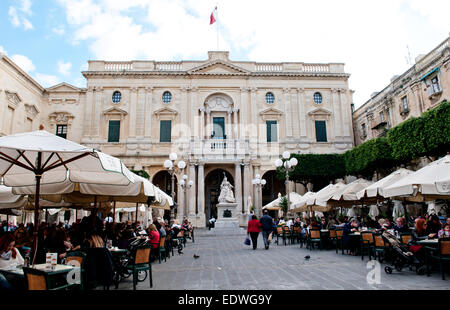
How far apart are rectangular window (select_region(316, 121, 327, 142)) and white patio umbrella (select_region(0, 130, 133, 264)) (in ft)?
95.5

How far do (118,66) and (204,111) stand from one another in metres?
10.1

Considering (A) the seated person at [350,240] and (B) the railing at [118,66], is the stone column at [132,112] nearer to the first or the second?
(B) the railing at [118,66]

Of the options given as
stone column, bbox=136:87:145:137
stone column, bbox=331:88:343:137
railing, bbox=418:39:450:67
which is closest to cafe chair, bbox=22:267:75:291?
railing, bbox=418:39:450:67

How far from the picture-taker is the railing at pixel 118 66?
3362cm

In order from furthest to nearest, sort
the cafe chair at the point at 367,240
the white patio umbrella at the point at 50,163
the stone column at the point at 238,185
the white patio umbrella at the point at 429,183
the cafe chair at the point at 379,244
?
the stone column at the point at 238,185 → the cafe chair at the point at 367,240 → the cafe chair at the point at 379,244 → the white patio umbrella at the point at 429,183 → the white patio umbrella at the point at 50,163

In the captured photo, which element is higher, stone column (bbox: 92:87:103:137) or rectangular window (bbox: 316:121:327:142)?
stone column (bbox: 92:87:103:137)

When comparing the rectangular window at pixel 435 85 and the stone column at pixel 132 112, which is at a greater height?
the stone column at pixel 132 112

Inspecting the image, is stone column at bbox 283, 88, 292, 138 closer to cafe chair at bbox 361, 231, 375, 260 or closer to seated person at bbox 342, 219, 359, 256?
seated person at bbox 342, 219, 359, 256

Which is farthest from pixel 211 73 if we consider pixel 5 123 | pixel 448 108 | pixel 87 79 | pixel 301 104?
pixel 448 108

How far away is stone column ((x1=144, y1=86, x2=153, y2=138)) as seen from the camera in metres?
32.4

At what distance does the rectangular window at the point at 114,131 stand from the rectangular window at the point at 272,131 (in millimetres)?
15056

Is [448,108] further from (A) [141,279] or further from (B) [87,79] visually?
(B) [87,79]

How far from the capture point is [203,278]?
23.5 ft

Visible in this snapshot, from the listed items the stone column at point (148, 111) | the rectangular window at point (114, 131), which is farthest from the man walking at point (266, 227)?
A: the rectangular window at point (114, 131)
